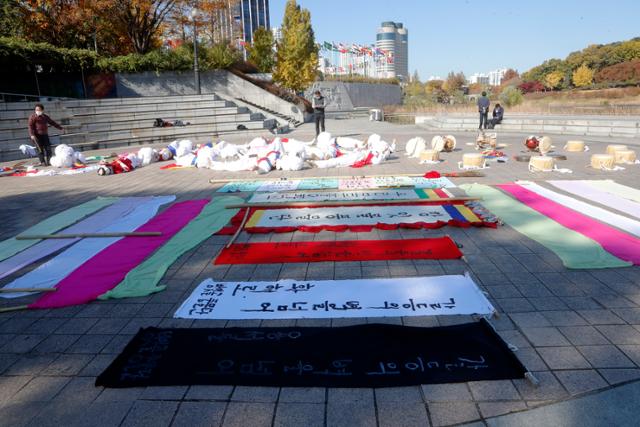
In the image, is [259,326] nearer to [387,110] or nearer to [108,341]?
[108,341]

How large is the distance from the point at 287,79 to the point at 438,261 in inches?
1226

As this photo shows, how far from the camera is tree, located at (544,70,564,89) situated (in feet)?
205

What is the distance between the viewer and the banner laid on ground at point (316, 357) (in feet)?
9.05

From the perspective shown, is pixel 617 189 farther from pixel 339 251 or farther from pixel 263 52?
pixel 263 52

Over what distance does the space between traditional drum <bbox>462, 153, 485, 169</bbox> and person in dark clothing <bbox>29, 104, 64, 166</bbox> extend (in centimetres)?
1115

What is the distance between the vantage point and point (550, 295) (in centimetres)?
386

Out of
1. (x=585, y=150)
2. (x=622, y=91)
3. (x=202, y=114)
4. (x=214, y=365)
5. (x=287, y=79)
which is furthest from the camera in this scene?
(x=622, y=91)

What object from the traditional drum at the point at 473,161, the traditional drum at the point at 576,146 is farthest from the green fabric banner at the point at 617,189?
the traditional drum at the point at 576,146

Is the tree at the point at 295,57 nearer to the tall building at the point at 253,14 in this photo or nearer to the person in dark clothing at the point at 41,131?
the person in dark clothing at the point at 41,131

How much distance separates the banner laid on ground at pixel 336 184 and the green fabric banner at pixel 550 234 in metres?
1.12

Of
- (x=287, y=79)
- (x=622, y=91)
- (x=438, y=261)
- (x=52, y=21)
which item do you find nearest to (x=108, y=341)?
(x=438, y=261)

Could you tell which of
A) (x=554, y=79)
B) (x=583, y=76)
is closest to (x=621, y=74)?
(x=583, y=76)

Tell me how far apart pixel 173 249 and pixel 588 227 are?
A: 5.27 meters

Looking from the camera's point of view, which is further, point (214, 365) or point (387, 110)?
point (387, 110)
